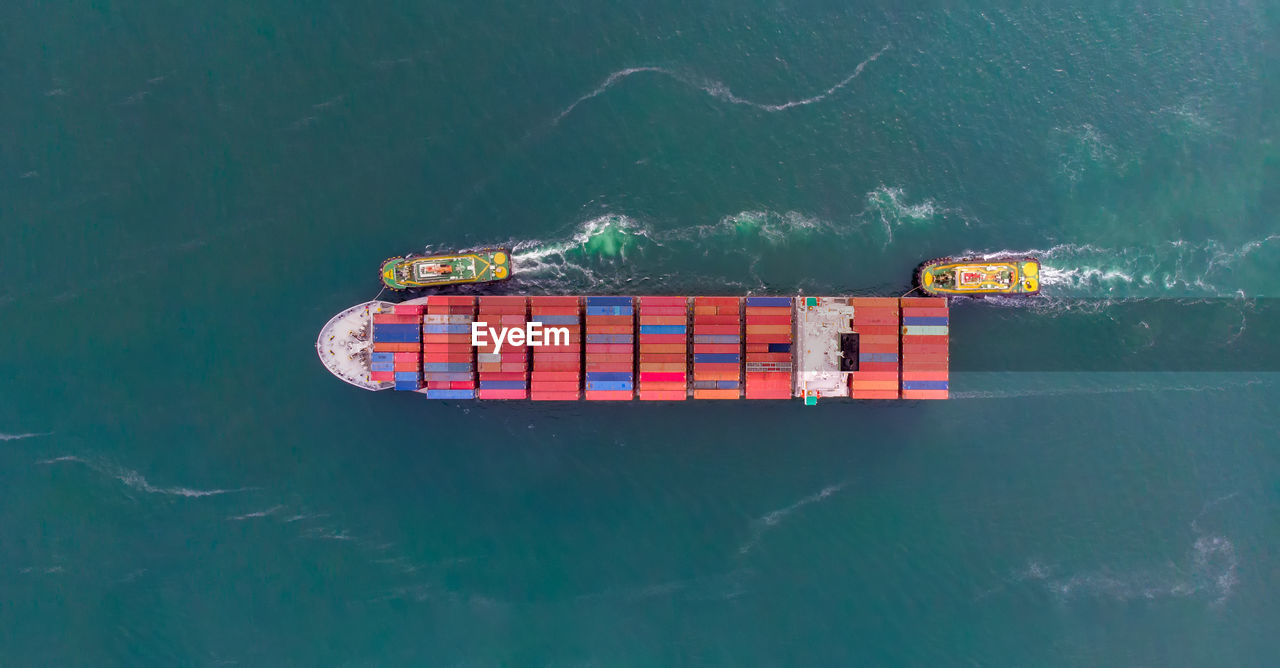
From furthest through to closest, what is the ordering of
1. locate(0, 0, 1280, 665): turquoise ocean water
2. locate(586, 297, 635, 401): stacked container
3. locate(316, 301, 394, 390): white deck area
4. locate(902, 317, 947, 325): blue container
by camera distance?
locate(316, 301, 394, 390): white deck area, locate(0, 0, 1280, 665): turquoise ocean water, locate(586, 297, 635, 401): stacked container, locate(902, 317, 947, 325): blue container

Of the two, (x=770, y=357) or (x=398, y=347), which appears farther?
(x=398, y=347)

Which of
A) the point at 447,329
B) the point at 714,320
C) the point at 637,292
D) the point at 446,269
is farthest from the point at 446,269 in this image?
the point at 714,320

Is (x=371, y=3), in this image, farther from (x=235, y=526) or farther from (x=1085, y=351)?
(x=1085, y=351)

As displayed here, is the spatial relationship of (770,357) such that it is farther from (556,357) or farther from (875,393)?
(556,357)

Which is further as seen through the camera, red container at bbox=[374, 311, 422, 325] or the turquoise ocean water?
the turquoise ocean water

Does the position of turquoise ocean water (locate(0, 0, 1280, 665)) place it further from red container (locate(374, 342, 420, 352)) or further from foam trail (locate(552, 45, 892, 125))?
red container (locate(374, 342, 420, 352))

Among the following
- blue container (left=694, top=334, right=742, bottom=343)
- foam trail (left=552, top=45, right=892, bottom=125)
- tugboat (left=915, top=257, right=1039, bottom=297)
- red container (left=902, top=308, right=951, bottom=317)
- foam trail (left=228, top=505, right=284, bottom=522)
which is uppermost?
foam trail (left=552, top=45, right=892, bottom=125)

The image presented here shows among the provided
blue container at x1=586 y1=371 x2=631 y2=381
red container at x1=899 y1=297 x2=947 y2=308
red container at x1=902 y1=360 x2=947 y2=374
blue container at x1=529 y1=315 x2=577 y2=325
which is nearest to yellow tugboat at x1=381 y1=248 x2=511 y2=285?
blue container at x1=529 y1=315 x2=577 y2=325
